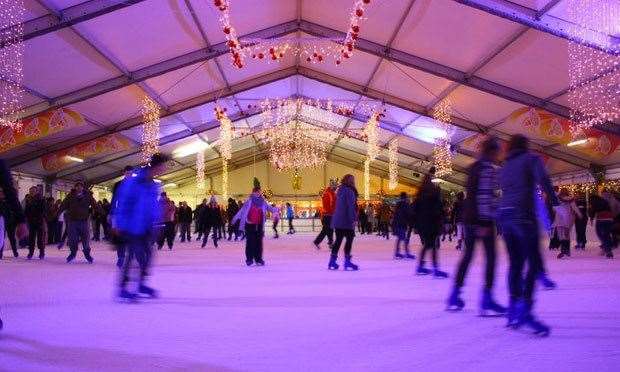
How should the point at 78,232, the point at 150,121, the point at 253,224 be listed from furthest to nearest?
the point at 150,121 → the point at 78,232 → the point at 253,224

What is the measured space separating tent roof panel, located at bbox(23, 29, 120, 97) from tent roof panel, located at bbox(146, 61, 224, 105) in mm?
2071

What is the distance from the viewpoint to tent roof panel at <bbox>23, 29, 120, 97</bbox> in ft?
37.7

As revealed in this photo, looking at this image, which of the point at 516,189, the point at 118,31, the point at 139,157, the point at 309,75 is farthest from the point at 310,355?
the point at 139,157

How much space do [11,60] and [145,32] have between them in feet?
9.01

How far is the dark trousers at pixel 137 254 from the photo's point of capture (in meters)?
5.20

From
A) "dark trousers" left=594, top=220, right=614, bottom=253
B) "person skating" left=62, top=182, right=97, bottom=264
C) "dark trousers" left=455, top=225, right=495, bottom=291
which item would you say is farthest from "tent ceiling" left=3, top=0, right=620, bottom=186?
"dark trousers" left=455, top=225, right=495, bottom=291

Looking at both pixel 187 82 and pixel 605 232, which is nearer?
pixel 605 232

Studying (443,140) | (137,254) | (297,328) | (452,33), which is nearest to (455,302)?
(297,328)

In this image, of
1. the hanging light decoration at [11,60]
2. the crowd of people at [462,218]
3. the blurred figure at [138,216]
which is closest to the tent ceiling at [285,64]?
the hanging light decoration at [11,60]

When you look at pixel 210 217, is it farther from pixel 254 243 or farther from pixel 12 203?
pixel 12 203

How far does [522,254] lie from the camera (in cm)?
373

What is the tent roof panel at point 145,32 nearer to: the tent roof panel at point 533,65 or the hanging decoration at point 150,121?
the hanging decoration at point 150,121

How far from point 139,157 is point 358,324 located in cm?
2359

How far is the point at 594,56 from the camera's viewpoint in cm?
1140
